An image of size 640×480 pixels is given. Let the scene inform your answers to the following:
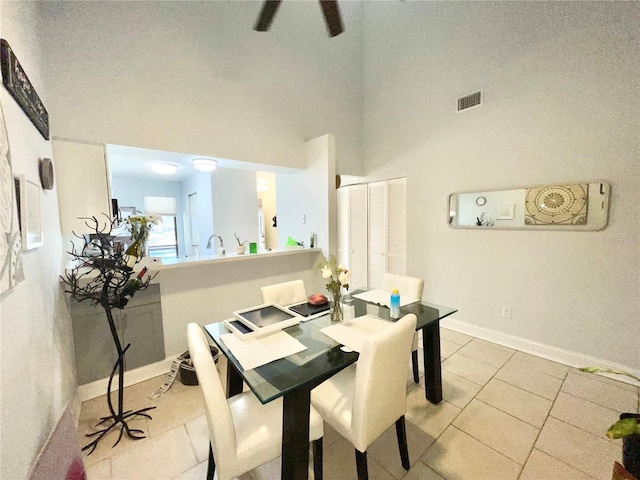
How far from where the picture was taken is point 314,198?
140 inches

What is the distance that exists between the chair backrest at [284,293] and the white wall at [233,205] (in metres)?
2.67

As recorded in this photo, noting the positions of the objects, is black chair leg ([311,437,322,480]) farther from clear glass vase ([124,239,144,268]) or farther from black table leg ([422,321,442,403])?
clear glass vase ([124,239,144,268])

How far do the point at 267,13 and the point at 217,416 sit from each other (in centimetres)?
240

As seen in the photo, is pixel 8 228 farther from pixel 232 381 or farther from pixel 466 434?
pixel 466 434

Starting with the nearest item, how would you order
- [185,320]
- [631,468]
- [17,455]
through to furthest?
1. [17,455]
2. [631,468]
3. [185,320]

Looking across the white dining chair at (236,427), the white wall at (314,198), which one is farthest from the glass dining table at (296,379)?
the white wall at (314,198)

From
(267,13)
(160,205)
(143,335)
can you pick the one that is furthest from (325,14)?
(160,205)

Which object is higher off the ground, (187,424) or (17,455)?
(17,455)

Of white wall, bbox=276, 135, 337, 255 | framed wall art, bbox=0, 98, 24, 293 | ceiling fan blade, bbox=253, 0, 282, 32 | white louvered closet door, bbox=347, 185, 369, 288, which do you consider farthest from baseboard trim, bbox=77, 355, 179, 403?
ceiling fan blade, bbox=253, 0, 282, 32

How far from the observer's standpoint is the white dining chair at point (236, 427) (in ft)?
3.66

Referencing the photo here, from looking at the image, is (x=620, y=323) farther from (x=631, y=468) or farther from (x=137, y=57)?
(x=137, y=57)

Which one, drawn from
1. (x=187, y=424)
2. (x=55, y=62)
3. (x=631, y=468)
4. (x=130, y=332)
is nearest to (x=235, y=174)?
(x=55, y=62)

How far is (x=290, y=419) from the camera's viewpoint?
4.00 feet

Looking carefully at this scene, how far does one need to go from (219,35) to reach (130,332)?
10.6 feet
